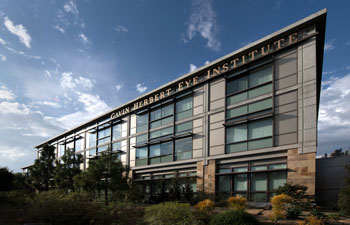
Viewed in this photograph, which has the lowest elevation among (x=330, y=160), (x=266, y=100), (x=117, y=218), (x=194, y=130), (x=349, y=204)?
(x=117, y=218)

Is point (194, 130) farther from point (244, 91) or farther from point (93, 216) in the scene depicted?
point (93, 216)

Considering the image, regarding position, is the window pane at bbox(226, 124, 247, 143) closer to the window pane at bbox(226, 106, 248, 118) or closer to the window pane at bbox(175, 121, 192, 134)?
the window pane at bbox(226, 106, 248, 118)

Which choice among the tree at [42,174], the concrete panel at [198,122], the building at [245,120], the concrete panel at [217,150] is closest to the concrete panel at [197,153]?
the building at [245,120]

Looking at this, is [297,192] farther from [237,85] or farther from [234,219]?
[237,85]

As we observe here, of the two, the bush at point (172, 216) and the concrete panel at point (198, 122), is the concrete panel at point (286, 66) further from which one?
the bush at point (172, 216)

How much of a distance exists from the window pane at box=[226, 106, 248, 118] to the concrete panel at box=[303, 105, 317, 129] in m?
4.74

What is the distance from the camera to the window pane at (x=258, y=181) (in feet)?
61.8

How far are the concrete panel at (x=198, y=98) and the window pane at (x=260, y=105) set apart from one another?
220 inches

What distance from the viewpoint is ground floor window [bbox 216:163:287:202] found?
18.2m

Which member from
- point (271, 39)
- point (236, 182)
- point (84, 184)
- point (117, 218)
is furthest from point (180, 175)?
point (271, 39)

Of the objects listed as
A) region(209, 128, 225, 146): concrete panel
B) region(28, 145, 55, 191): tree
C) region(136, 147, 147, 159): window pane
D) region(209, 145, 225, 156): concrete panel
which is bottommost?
region(28, 145, 55, 191): tree

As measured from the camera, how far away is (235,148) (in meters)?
21.2

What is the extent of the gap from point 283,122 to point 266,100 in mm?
2269

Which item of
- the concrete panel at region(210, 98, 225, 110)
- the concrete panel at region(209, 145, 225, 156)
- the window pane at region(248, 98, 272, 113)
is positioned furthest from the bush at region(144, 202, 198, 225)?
the concrete panel at region(210, 98, 225, 110)
